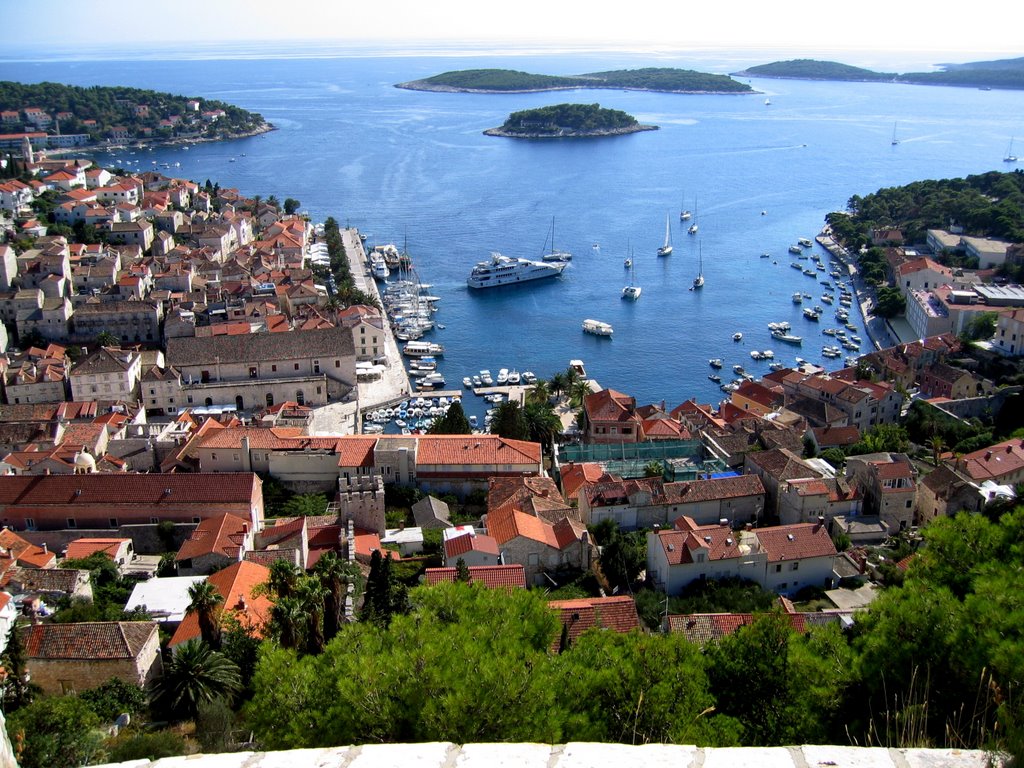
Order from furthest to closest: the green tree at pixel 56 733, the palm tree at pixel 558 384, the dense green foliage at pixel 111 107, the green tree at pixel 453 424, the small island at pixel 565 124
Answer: the small island at pixel 565 124, the dense green foliage at pixel 111 107, the palm tree at pixel 558 384, the green tree at pixel 453 424, the green tree at pixel 56 733

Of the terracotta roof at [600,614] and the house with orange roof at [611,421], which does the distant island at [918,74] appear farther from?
the terracotta roof at [600,614]

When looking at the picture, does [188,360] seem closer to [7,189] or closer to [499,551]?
[499,551]

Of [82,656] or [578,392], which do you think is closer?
[82,656]

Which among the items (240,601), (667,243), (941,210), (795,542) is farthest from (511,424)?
(941,210)

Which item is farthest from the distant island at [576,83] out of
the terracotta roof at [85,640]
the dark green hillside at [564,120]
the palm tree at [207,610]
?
the terracotta roof at [85,640]

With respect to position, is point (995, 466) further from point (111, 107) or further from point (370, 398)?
point (111, 107)

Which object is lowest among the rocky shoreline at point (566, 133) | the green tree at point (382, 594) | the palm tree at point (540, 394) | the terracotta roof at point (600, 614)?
the palm tree at point (540, 394)

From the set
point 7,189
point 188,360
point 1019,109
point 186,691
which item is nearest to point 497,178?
point 7,189

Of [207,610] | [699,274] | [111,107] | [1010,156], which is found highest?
[111,107]
